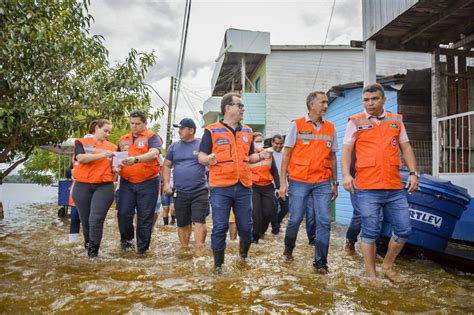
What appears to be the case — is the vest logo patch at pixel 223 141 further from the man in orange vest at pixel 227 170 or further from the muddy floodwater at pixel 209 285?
the muddy floodwater at pixel 209 285

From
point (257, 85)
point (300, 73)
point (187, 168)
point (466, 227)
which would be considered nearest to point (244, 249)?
point (187, 168)

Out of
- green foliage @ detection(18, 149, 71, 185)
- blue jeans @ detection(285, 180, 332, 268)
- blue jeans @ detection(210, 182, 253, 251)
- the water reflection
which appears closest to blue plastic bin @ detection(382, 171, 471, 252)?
the water reflection

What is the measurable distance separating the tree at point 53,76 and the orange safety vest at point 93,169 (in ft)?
4.44

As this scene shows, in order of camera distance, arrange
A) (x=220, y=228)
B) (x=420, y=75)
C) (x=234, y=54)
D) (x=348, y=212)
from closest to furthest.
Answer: (x=220, y=228) < (x=420, y=75) < (x=348, y=212) < (x=234, y=54)

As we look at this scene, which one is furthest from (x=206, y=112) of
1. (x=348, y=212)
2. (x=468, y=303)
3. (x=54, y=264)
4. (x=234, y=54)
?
(x=468, y=303)

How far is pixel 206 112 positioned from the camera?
24891 millimetres

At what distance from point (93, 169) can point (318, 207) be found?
117 inches

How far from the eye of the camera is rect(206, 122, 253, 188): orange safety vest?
14.9ft

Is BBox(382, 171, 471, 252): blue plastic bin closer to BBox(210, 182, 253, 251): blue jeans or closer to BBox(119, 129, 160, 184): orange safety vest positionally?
BBox(210, 182, 253, 251): blue jeans

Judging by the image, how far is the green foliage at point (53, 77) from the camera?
5875 mm

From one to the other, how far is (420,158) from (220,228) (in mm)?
6852

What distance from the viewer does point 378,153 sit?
4293 mm

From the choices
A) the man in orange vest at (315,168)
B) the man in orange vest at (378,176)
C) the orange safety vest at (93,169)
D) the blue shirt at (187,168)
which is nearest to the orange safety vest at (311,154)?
the man in orange vest at (315,168)

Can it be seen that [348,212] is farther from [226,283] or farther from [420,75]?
[226,283]
